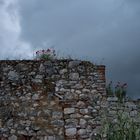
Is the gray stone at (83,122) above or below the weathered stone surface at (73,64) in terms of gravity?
below

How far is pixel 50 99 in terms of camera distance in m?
11.4

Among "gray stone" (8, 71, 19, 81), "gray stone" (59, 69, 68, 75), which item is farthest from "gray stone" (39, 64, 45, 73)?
"gray stone" (8, 71, 19, 81)

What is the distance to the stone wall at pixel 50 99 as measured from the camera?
11203 millimetres

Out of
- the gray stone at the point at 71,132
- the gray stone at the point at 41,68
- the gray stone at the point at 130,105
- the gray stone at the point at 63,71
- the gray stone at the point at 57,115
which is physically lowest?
the gray stone at the point at 71,132

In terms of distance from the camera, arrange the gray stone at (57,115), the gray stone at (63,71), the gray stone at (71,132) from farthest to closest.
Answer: the gray stone at (63,71), the gray stone at (57,115), the gray stone at (71,132)

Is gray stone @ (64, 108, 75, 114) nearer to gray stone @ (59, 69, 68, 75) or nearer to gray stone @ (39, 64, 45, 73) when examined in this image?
gray stone @ (59, 69, 68, 75)

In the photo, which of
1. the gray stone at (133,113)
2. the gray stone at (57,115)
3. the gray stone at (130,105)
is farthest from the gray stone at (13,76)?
the gray stone at (133,113)

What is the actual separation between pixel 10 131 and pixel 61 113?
1.33 m

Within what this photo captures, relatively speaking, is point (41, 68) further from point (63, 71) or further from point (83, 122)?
point (83, 122)

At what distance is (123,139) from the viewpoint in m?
6.66

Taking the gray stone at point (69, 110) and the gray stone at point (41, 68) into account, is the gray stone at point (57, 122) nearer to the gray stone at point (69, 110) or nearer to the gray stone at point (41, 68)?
the gray stone at point (69, 110)

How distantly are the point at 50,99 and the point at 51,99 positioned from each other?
1.0 inches

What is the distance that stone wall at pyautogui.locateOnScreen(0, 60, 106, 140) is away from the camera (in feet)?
36.8

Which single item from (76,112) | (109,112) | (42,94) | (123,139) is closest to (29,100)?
(42,94)
